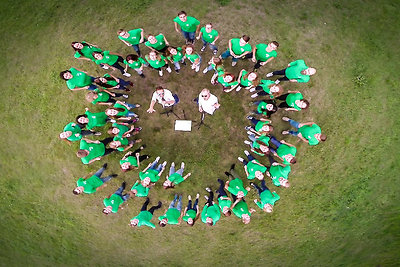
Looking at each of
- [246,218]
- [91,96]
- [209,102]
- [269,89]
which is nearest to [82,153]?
[91,96]

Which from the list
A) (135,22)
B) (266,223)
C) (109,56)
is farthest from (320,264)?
(135,22)

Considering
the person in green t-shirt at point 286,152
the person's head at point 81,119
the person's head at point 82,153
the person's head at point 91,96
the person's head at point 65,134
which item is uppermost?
the person's head at point 91,96

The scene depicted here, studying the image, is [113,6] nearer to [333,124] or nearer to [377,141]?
[333,124]

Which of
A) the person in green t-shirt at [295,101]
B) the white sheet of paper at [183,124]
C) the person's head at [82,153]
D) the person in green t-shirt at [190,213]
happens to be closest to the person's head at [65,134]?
the person's head at [82,153]

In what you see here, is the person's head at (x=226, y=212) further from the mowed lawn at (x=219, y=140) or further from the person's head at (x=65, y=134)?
the person's head at (x=65, y=134)

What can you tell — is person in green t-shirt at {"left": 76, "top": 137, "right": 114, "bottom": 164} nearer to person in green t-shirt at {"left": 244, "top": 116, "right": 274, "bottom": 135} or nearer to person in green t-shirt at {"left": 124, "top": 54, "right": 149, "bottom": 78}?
person in green t-shirt at {"left": 124, "top": 54, "right": 149, "bottom": 78}

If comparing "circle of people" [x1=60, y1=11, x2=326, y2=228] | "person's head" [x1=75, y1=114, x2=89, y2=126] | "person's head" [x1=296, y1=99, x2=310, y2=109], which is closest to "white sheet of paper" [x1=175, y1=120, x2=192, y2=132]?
"circle of people" [x1=60, y1=11, x2=326, y2=228]
